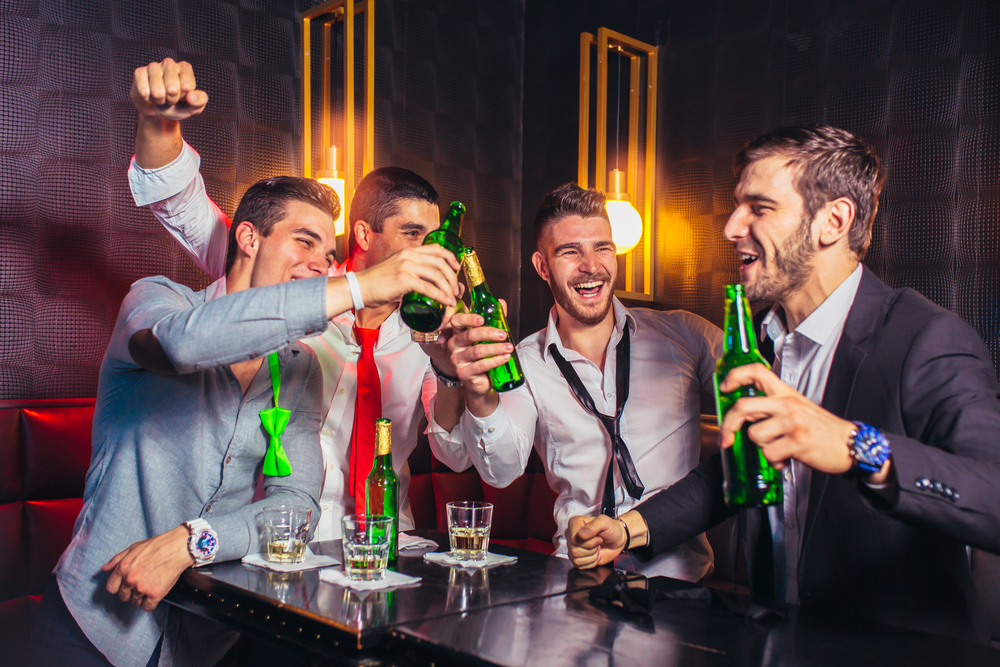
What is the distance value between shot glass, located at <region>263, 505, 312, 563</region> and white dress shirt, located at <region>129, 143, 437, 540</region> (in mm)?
677

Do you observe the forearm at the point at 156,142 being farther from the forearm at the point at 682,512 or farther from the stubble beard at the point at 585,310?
the forearm at the point at 682,512

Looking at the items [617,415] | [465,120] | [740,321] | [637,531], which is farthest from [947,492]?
[465,120]

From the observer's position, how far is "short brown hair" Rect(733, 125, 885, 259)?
173 cm

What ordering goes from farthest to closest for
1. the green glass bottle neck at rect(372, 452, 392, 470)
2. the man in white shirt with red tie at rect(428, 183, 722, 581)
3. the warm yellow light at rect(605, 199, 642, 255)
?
the warm yellow light at rect(605, 199, 642, 255) < the man in white shirt with red tie at rect(428, 183, 722, 581) < the green glass bottle neck at rect(372, 452, 392, 470)

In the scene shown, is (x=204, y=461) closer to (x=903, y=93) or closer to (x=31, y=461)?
(x=31, y=461)

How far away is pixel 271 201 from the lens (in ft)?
6.84

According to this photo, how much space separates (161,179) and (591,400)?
1.49 m

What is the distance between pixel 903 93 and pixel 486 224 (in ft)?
7.43

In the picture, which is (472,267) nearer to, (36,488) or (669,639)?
(669,639)

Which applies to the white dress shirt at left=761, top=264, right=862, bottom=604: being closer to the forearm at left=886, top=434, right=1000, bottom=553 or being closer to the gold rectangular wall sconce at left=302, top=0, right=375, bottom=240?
the forearm at left=886, top=434, right=1000, bottom=553

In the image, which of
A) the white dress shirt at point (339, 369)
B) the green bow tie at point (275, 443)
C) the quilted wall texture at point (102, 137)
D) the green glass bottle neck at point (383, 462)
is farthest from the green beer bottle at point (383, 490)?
the quilted wall texture at point (102, 137)

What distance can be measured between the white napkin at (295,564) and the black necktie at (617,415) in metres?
0.88

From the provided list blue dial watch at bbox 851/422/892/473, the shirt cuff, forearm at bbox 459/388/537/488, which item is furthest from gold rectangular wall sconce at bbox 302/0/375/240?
blue dial watch at bbox 851/422/892/473

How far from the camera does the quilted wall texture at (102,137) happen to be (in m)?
2.88
